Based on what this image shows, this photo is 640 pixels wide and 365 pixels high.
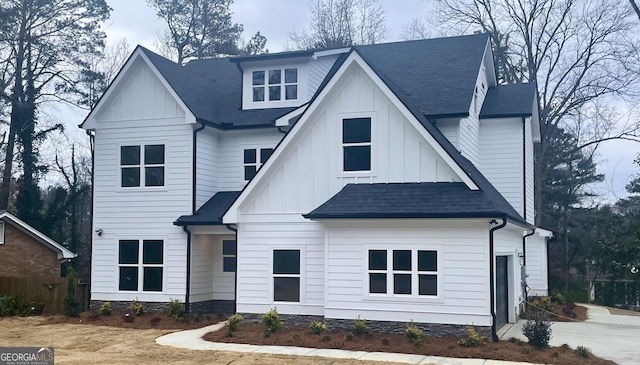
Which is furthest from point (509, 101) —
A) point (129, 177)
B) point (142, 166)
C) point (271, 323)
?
point (129, 177)

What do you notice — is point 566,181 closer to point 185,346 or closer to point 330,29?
point 330,29

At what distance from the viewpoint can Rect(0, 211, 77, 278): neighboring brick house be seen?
2406cm

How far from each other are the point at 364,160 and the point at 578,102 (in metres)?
21.5

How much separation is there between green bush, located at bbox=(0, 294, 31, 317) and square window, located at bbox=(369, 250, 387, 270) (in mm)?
12237

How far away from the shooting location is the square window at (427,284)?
15336 mm

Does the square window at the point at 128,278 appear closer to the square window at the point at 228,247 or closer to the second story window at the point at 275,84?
the square window at the point at 228,247

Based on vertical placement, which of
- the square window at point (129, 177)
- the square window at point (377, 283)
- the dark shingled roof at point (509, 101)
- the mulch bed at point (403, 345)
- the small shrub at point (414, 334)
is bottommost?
the mulch bed at point (403, 345)

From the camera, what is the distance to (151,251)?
20.7 metres

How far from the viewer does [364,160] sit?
56.0 ft

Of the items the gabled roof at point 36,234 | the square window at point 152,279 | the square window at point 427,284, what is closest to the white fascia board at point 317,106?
the square window at point 427,284

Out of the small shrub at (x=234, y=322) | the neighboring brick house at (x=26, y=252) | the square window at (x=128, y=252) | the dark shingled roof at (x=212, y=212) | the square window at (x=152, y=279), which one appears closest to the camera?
the small shrub at (x=234, y=322)

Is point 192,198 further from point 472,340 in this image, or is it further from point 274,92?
point 472,340

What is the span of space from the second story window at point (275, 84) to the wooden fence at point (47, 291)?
29.0ft

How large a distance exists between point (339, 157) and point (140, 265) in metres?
7.77
